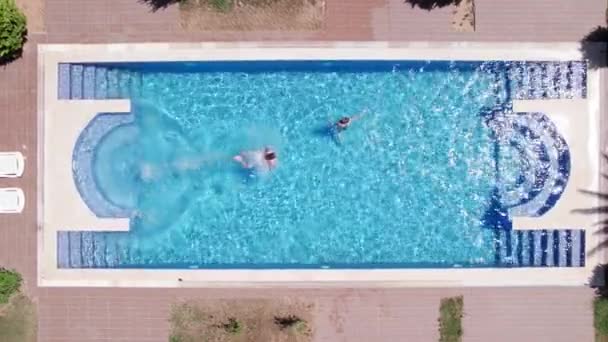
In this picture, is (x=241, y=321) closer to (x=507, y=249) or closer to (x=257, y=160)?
(x=257, y=160)

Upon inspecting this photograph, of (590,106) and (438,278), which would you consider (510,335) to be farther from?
(590,106)

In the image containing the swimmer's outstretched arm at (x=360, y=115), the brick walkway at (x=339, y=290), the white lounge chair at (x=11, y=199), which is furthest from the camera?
the swimmer's outstretched arm at (x=360, y=115)

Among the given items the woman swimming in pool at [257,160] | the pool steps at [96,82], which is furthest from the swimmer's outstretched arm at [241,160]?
the pool steps at [96,82]

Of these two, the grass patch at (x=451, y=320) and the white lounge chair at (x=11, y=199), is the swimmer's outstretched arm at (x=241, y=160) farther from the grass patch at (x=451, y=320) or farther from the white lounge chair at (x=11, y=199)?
the grass patch at (x=451, y=320)

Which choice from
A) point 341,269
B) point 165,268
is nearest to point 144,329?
point 165,268

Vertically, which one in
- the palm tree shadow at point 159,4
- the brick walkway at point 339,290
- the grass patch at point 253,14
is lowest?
the brick walkway at point 339,290

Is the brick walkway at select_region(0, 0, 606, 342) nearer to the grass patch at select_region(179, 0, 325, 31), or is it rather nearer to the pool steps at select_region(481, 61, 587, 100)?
the grass patch at select_region(179, 0, 325, 31)

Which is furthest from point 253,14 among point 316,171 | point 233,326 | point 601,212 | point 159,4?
point 601,212
